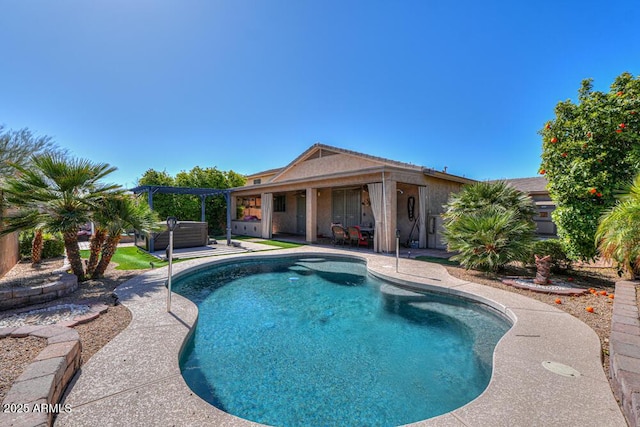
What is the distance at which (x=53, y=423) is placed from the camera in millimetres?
2240

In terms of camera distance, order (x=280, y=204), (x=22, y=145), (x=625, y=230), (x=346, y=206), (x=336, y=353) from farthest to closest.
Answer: (x=280, y=204) < (x=346, y=206) < (x=22, y=145) < (x=625, y=230) < (x=336, y=353)

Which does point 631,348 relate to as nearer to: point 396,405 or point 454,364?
point 454,364

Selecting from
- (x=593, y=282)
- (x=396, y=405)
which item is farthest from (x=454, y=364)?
(x=593, y=282)

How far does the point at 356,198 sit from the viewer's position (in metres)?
17.0

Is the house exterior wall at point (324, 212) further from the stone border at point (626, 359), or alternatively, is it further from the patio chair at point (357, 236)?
the stone border at point (626, 359)

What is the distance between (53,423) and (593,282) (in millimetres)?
10311

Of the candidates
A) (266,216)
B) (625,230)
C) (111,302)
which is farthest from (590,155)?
(266,216)

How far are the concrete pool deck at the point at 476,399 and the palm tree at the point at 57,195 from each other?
3687 mm

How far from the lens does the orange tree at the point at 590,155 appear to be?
6.42m

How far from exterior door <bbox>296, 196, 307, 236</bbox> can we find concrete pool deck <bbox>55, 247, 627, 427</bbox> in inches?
603

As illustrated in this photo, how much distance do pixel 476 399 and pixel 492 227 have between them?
6219mm

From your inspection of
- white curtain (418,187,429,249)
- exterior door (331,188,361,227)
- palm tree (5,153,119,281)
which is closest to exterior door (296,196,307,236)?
exterior door (331,188,361,227)

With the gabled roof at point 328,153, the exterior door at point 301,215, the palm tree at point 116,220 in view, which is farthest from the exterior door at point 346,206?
the palm tree at point 116,220

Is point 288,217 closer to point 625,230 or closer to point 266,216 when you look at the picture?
point 266,216
